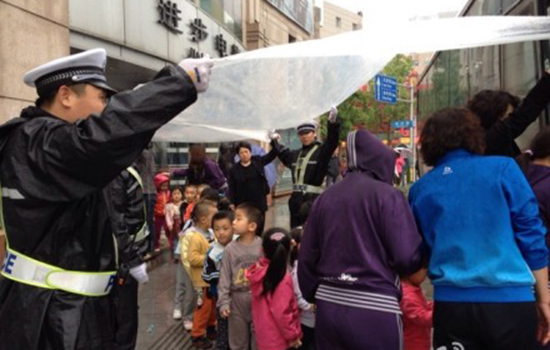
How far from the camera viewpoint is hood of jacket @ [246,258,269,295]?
365cm

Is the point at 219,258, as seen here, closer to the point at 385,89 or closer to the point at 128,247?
the point at 128,247

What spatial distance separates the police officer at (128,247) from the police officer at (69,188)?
0.17 m

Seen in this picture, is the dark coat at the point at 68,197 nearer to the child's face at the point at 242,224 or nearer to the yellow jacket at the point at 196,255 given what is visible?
the child's face at the point at 242,224

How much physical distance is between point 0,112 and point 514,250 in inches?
222

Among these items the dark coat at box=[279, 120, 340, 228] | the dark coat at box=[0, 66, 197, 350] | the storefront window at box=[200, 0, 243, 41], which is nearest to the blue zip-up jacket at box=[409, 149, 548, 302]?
the dark coat at box=[0, 66, 197, 350]

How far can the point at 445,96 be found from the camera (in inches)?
355

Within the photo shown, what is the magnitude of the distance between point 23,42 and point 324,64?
4.63m

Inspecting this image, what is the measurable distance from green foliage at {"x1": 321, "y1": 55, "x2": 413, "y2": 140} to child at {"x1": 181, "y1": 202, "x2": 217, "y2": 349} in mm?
22230

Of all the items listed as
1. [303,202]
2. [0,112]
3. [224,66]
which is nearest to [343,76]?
[224,66]

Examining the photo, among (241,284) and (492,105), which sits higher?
(492,105)

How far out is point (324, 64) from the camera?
3.10 m

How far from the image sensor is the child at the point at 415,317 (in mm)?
3305

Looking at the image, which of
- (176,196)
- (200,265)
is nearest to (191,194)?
(176,196)

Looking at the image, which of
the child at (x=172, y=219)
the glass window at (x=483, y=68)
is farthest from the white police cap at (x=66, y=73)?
the child at (x=172, y=219)
